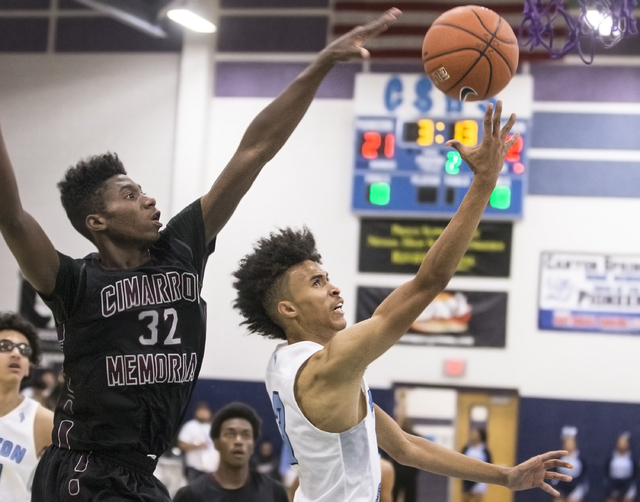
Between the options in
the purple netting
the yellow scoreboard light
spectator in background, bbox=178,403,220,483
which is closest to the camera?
the purple netting

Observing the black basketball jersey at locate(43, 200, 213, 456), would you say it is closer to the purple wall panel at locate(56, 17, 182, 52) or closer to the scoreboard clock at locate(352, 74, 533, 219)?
the scoreboard clock at locate(352, 74, 533, 219)

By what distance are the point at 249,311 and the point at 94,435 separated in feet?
2.30

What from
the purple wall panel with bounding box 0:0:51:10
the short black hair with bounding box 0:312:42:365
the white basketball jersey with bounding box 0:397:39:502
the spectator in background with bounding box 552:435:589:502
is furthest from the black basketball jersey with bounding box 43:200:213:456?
the purple wall panel with bounding box 0:0:51:10

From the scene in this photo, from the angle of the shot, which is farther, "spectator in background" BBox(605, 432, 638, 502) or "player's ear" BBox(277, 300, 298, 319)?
"spectator in background" BBox(605, 432, 638, 502)

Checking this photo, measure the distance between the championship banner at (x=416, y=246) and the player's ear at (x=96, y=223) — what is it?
7.43 meters

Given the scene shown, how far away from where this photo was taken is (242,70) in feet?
36.4

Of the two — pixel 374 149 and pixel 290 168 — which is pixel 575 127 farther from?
pixel 290 168

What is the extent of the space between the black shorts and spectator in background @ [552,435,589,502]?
793 cm

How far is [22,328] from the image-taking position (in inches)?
178

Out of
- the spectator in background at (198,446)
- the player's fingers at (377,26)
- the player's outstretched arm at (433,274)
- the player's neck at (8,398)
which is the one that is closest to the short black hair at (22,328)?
the player's neck at (8,398)

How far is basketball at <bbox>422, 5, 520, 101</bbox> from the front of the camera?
12.8 ft

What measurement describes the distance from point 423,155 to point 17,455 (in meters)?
6.76

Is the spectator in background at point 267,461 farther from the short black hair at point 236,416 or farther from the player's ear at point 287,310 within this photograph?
the player's ear at point 287,310

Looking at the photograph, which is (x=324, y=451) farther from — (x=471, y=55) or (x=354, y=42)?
(x=471, y=55)
